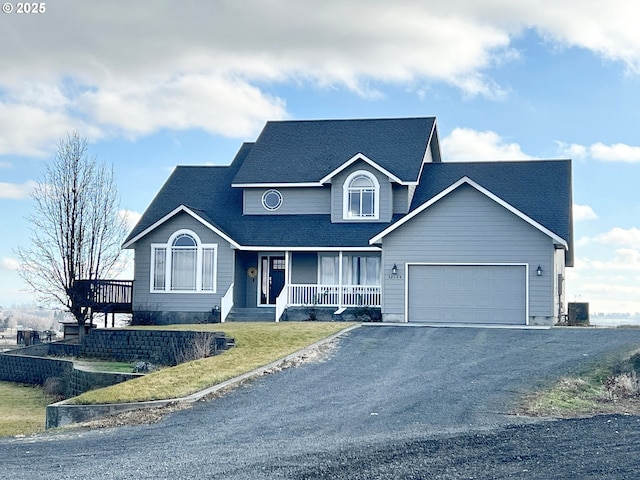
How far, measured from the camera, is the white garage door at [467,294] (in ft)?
89.2

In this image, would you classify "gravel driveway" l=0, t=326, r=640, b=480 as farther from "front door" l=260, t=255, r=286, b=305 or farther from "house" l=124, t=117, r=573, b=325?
"front door" l=260, t=255, r=286, b=305

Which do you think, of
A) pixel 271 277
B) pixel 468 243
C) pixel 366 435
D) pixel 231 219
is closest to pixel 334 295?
Answer: pixel 271 277

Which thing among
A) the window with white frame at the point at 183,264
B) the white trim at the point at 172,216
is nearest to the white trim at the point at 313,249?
Answer: the white trim at the point at 172,216

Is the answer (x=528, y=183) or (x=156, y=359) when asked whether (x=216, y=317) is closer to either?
(x=156, y=359)

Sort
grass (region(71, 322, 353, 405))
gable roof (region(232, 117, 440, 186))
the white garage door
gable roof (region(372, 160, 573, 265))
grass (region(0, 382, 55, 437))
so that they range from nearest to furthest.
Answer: grass (region(71, 322, 353, 405)) < grass (region(0, 382, 55, 437)) < the white garage door < gable roof (region(372, 160, 573, 265)) < gable roof (region(232, 117, 440, 186))

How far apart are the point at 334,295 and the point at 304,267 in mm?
1922

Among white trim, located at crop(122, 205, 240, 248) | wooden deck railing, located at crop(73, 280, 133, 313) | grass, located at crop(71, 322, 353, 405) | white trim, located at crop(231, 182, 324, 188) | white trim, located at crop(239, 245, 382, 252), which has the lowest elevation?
grass, located at crop(71, 322, 353, 405)

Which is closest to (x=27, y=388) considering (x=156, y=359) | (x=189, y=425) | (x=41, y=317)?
(x=156, y=359)

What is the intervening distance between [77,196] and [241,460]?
24508 mm

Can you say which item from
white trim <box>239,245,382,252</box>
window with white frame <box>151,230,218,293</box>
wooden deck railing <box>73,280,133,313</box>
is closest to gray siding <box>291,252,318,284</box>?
white trim <box>239,245,382,252</box>

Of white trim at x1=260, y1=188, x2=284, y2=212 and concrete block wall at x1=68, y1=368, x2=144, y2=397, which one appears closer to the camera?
concrete block wall at x1=68, y1=368, x2=144, y2=397

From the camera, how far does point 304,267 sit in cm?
3175

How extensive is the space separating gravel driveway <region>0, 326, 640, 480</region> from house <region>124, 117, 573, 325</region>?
7744mm

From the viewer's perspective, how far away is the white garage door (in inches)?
1071
